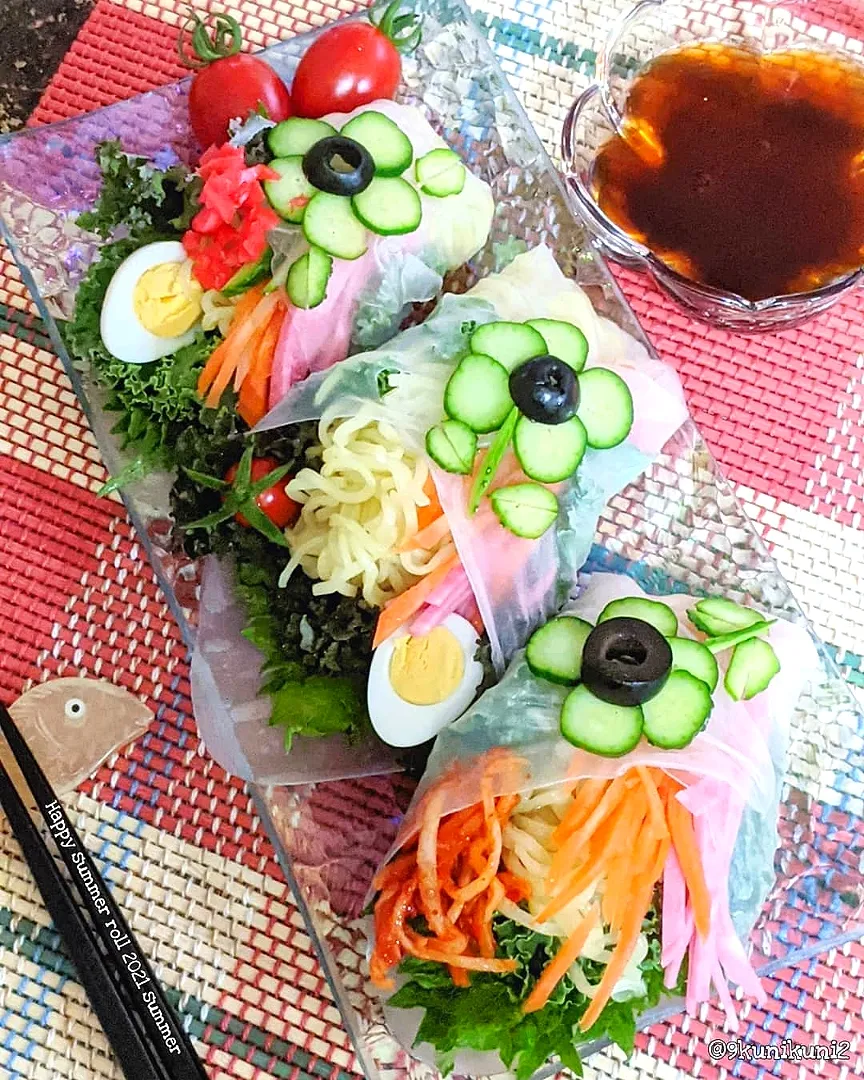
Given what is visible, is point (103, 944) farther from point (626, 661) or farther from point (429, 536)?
point (626, 661)

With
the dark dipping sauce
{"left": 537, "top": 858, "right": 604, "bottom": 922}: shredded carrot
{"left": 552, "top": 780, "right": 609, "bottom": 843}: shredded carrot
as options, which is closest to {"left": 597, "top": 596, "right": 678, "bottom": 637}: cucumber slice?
{"left": 552, "top": 780, "right": 609, "bottom": 843}: shredded carrot

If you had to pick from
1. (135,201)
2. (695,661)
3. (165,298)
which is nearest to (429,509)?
(695,661)

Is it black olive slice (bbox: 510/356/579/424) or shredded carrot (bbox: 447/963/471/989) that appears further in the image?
black olive slice (bbox: 510/356/579/424)

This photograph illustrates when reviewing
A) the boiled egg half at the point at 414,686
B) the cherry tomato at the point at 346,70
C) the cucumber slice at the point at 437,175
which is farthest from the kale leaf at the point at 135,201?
the boiled egg half at the point at 414,686

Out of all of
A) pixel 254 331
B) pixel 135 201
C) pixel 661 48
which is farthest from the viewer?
pixel 661 48

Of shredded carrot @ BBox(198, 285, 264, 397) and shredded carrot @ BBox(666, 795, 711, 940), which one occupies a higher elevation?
shredded carrot @ BBox(198, 285, 264, 397)

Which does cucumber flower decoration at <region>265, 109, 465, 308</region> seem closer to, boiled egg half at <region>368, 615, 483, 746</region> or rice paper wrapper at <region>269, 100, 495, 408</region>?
rice paper wrapper at <region>269, 100, 495, 408</region>

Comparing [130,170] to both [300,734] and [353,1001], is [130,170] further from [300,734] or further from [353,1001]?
[353,1001]
